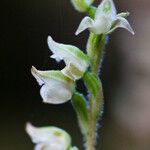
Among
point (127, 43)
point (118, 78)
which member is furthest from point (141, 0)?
point (118, 78)

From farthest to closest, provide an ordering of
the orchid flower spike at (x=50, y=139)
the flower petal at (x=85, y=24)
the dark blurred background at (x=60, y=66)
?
the dark blurred background at (x=60, y=66) → the orchid flower spike at (x=50, y=139) → the flower petal at (x=85, y=24)

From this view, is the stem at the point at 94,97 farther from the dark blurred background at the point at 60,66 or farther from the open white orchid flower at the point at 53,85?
the dark blurred background at the point at 60,66

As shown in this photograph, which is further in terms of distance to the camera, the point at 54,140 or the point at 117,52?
the point at 117,52

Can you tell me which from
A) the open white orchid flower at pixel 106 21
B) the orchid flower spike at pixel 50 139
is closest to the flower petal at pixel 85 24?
the open white orchid flower at pixel 106 21

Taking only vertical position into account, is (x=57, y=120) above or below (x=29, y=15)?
below

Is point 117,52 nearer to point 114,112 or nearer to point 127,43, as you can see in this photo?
point 127,43

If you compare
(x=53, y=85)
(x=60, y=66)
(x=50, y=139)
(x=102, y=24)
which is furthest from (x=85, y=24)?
(x=60, y=66)

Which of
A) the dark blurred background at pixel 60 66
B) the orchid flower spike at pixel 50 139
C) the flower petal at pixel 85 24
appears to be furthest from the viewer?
the dark blurred background at pixel 60 66
